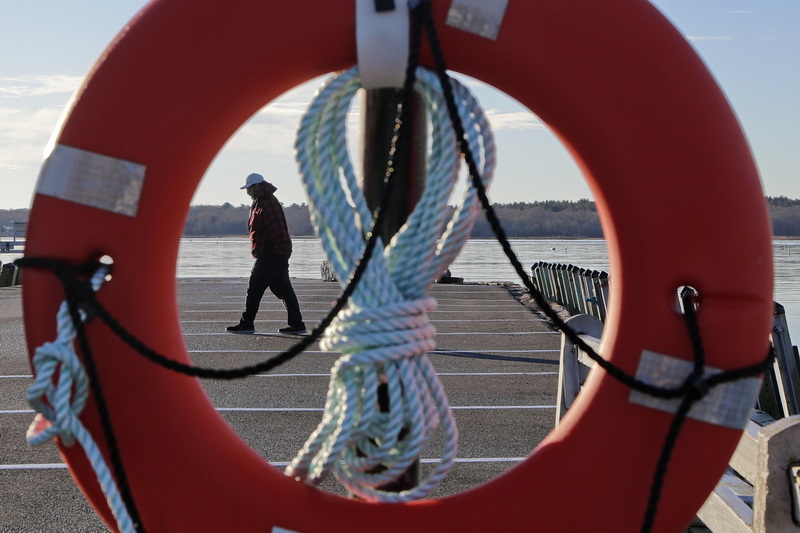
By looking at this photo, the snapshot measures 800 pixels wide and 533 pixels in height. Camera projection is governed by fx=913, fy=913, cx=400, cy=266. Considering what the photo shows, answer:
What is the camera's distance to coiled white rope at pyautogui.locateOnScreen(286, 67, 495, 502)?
183 centimetres

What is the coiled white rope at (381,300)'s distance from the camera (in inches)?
71.9

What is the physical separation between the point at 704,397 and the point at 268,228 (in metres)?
6.69

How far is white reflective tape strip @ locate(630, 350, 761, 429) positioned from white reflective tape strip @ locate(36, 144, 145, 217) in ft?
3.58

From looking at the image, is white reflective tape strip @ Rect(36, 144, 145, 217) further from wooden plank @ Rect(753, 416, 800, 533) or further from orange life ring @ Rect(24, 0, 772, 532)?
wooden plank @ Rect(753, 416, 800, 533)

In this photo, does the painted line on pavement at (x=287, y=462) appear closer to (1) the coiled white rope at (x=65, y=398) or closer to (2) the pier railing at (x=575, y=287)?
(1) the coiled white rope at (x=65, y=398)

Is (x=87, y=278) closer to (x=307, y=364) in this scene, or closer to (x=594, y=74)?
(x=594, y=74)

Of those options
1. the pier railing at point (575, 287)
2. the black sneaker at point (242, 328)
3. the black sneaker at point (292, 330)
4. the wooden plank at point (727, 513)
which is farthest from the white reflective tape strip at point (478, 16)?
the black sneaker at point (242, 328)

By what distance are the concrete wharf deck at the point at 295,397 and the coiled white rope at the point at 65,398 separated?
74.9 inches

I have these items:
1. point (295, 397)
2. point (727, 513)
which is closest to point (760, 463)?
point (727, 513)

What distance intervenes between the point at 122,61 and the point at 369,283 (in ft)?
2.21

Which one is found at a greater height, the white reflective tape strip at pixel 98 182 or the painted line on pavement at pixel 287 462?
the white reflective tape strip at pixel 98 182

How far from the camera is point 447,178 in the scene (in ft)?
6.22

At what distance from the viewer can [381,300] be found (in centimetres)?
185

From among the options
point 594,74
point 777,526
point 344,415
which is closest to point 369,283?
point 344,415
